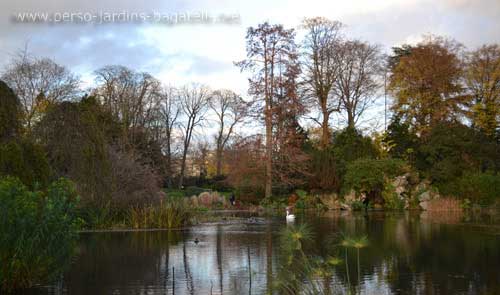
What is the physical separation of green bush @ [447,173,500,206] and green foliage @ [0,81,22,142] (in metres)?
29.0

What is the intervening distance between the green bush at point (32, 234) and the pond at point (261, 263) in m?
0.42

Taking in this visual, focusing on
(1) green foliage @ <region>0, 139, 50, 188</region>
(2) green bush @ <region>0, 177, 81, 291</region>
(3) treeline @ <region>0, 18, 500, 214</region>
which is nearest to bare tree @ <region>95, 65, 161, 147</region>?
(3) treeline @ <region>0, 18, 500, 214</region>

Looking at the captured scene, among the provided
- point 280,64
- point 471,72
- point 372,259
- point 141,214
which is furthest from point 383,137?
point 372,259

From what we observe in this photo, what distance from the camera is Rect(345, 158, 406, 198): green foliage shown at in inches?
1581

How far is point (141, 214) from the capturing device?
77.6 feet

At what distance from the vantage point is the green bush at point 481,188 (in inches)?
1517

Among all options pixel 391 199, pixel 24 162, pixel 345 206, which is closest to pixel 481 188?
pixel 391 199

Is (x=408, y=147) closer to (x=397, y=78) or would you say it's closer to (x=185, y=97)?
(x=397, y=78)

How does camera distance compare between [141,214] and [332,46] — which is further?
[332,46]

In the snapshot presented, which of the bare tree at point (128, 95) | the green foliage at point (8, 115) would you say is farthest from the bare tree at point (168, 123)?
the green foliage at point (8, 115)

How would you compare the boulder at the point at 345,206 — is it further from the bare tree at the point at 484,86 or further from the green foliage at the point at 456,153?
the bare tree at the point at 484,86

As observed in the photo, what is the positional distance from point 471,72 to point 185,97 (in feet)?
92.7

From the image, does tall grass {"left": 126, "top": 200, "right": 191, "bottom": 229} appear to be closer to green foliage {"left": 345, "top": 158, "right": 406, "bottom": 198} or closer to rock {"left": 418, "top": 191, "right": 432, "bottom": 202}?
green foliage {"left": 345, "top": 158, "right": 406, "bottom": 198}

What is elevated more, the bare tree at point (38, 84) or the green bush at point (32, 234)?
the bare tree at point (38, 84)
